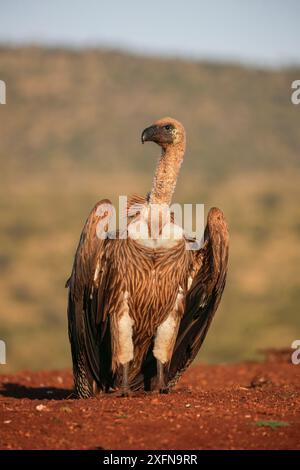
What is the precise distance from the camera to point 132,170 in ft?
219

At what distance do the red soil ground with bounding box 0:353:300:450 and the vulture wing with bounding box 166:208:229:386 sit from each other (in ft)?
1.48

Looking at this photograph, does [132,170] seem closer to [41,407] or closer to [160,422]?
[41,407]

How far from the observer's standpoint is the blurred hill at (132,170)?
37.9m

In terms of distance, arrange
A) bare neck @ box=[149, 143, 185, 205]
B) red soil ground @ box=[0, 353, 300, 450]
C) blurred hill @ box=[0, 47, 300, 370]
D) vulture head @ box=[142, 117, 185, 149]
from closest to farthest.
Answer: red soil ground @ box=[0, 353, 300, 450] → bare neck @ box=[149, 143, 185, 205] → vulture head @ box=[142, 117, 185, 149] → blurred hill @ box=[0, 47, 300, 370]

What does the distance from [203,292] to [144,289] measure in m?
0.73

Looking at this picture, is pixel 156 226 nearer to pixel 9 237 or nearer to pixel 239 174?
pixel 9 237

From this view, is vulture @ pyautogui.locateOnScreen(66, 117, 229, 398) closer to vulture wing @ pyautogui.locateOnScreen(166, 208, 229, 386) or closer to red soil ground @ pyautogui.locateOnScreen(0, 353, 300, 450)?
vulture wing @ pyautogui.locateOnScreen(166, 208, 229, 386)

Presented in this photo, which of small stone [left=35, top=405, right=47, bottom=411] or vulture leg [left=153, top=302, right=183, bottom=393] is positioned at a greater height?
vulture leg [left=153, top=302, right=183, bottom=393]

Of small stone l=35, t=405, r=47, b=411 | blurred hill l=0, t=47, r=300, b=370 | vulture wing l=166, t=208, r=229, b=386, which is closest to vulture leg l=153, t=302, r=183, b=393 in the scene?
vulture wing l=166, t=208, r=229, b=386

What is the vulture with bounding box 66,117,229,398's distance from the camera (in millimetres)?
9117

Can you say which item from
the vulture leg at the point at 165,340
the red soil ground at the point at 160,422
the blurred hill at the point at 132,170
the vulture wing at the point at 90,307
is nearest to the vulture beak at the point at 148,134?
the vulture wing at the point at 90,307

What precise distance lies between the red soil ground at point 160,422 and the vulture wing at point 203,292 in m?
0.45

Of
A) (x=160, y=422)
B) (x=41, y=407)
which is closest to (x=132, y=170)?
(x=41, y=407)

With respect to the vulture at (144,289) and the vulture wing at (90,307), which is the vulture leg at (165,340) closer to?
the vulture at (144,289)
